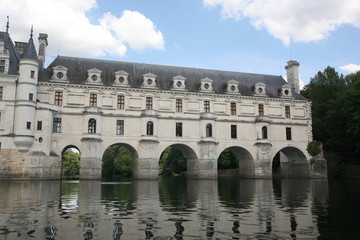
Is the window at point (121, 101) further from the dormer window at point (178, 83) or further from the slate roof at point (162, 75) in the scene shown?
the dormer window at point (178, 83)

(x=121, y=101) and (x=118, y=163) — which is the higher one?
(x=121, y=101)

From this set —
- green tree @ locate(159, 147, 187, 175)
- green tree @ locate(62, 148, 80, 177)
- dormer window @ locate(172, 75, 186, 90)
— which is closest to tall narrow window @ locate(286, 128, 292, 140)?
dormer window @ locate(172, 75, 186, 90)

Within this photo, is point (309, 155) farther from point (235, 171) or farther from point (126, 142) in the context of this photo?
point (126, 142)

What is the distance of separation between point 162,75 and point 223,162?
20.7 m

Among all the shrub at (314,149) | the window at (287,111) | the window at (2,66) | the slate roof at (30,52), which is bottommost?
the shrub at (314,149)

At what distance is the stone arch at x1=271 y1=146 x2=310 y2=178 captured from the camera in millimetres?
44906

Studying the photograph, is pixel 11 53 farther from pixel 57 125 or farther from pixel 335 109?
pixel 335 109

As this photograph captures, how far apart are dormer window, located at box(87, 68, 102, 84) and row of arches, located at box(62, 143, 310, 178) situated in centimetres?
766

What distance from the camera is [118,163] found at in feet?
230

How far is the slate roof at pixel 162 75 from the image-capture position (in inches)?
1603

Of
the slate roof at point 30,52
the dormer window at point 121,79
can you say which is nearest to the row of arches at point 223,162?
the dormer window at point 121,79

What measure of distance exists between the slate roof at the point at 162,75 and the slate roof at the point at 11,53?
3.20 metres

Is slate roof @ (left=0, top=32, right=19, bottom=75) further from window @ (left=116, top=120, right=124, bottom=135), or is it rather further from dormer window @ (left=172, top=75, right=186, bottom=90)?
dormer window @ (left=172, top=75, right=186, bottom=90)

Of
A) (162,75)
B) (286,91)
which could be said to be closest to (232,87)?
(286,91)
